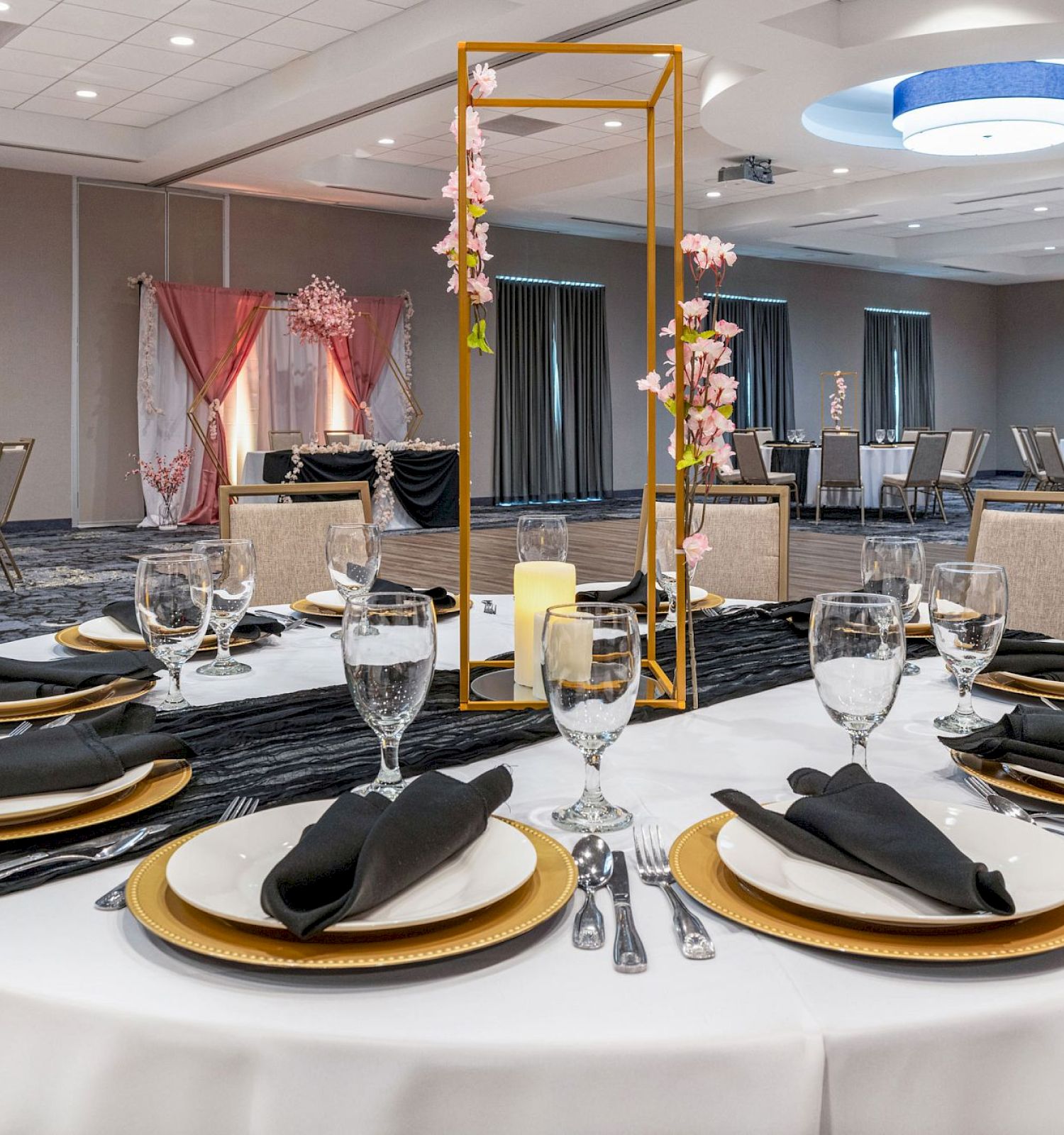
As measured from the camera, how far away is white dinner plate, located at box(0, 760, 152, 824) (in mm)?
966

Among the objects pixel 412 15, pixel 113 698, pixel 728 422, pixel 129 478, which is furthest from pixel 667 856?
pixel 129 478

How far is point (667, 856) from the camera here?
926 mm

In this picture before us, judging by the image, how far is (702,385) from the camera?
4.31 feet

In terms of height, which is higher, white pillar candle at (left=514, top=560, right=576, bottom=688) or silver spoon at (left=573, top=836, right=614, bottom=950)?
white pillar candle at (left=514, top=560, right=576, bottom=688)

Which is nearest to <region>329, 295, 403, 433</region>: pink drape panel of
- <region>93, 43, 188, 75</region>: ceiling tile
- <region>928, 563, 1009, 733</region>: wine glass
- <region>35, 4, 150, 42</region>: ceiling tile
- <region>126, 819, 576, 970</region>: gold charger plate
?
<region>93, 43, 188, 75</region>: ceiling tile

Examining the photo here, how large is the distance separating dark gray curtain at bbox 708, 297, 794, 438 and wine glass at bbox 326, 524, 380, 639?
14.3 meters

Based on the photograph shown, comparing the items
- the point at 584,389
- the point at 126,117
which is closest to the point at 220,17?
the point at 126,117

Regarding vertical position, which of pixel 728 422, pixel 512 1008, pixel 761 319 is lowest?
pixel 512 1008

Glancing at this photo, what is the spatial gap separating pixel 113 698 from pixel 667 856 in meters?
0.82

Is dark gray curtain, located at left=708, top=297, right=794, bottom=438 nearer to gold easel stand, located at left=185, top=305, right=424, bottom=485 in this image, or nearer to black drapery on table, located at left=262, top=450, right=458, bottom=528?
gold easel stand, located at left=185, top=305, right=424, bottom=485

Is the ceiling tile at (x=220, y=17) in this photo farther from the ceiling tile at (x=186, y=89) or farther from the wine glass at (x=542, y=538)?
the wine glass at (x=542, y=538)

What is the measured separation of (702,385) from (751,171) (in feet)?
30.9

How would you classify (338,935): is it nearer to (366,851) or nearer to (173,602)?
(366,851)

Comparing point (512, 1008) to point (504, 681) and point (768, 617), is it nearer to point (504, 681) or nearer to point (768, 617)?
point (504, 681)
